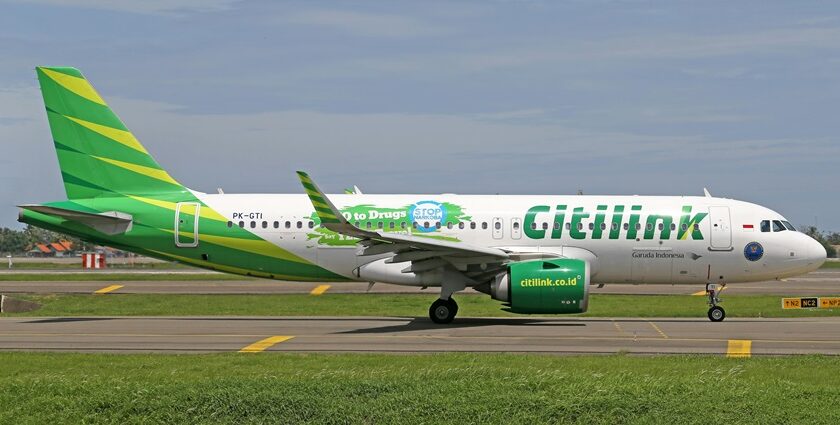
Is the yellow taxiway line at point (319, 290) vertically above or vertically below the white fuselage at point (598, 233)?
below

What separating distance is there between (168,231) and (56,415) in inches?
637

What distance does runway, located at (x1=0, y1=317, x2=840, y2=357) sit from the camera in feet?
68.6

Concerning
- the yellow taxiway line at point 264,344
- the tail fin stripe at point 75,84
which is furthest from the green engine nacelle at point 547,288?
the tail fin stripe at point 75,84

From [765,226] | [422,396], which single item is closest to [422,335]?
[422,396]

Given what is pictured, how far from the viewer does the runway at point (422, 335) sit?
20.9m

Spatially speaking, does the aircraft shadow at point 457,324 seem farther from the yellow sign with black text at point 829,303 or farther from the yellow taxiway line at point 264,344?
the yellow sign with black text at point 829,303

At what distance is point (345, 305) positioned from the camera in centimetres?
3425

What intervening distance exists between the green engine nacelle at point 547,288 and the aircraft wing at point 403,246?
1.15 metres

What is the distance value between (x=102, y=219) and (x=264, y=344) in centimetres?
954

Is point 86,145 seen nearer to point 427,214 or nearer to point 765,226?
point 427,214

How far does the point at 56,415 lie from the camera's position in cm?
1317

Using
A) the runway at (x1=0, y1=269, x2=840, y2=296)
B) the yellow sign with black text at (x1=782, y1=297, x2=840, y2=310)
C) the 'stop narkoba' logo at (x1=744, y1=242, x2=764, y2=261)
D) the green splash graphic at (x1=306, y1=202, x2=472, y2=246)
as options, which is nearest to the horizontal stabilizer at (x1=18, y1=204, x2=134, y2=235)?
the green splash graphic at (x1=306, y1=202, x2=472, y2=246)

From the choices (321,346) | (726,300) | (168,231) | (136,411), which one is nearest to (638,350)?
(321,346)

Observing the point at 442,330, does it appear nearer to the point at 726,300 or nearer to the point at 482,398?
the point at 482,398
